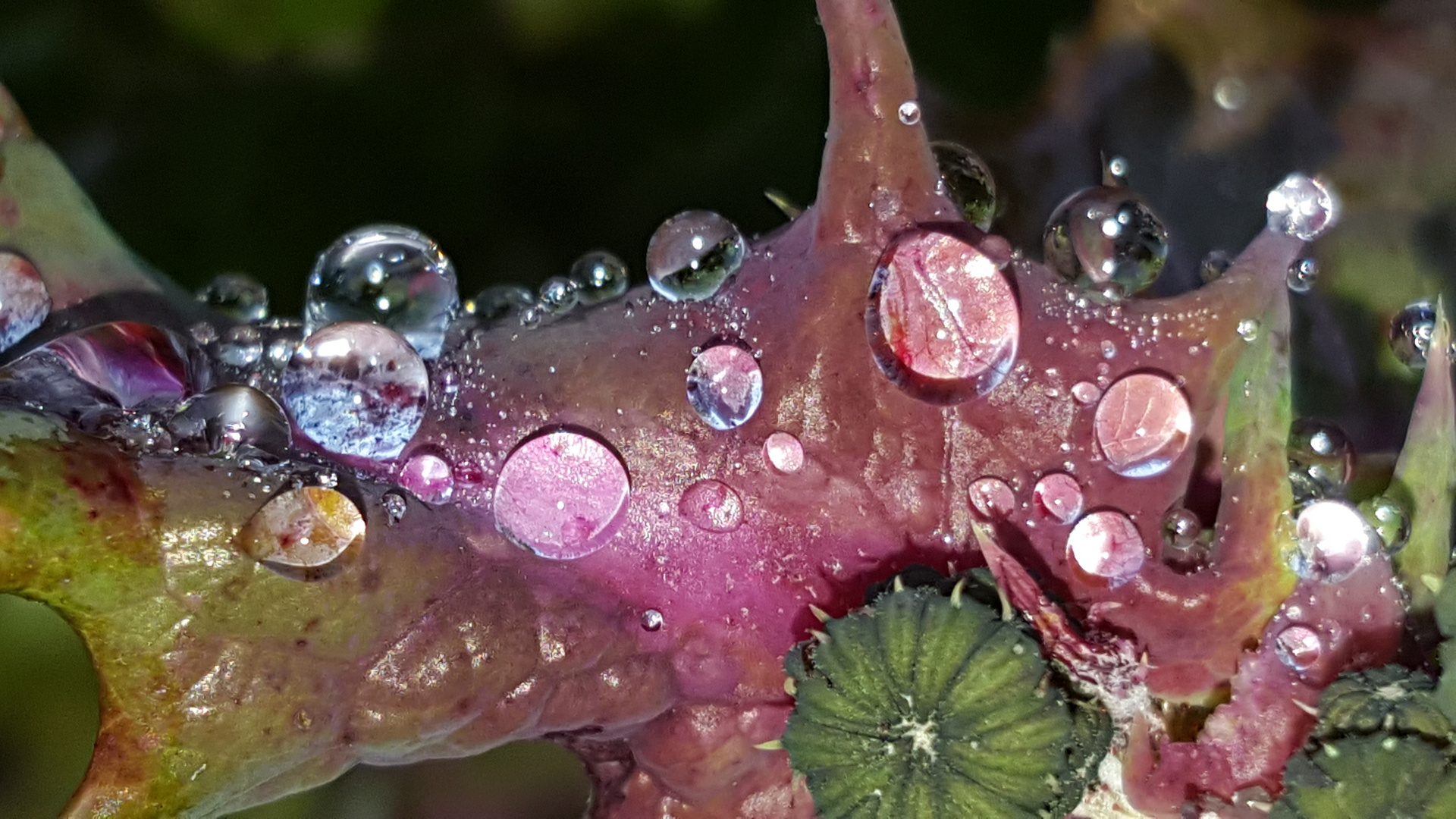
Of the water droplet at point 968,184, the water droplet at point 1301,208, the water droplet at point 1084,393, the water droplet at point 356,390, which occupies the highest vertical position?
the water droplet at point 1301,208

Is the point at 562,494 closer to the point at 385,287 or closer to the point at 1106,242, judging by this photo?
the point at 385,287

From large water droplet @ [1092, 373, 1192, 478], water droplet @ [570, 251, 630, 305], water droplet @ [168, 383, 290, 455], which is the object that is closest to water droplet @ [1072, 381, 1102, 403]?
large water droplet @ [1092, 373, 1192, 478]

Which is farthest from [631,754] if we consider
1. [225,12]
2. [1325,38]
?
[1325,38]

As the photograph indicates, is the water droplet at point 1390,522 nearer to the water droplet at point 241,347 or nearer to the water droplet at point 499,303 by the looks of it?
the water droplet at point 499,303

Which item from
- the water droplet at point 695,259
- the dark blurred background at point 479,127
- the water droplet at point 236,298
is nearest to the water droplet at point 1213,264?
the dark blurred background at point 479,127

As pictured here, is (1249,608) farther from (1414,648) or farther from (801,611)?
(801,611)

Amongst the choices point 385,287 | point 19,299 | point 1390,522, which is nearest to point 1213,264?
point 1390,522
